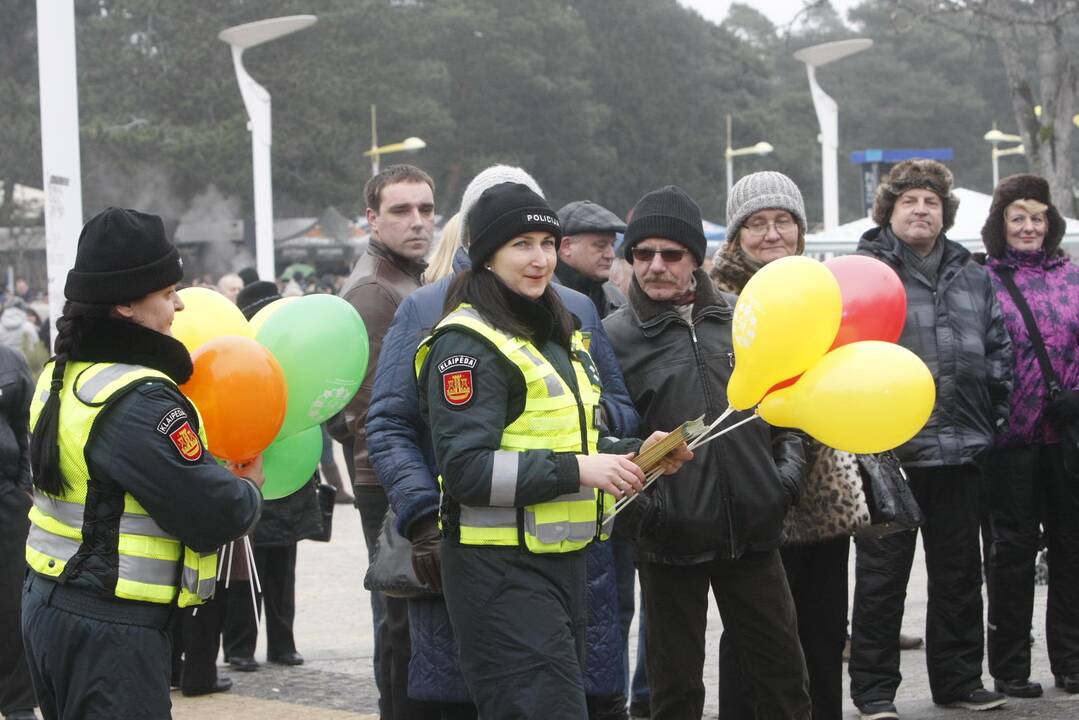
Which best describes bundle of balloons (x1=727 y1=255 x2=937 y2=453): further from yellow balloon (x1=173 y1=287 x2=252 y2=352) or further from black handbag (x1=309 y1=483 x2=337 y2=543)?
black handbag (x1=309 y1=483 x2=337 y2=543)

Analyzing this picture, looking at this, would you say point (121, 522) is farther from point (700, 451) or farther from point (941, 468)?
point (941, 468)

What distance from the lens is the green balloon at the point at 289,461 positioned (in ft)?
14.5

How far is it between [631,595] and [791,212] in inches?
78.5

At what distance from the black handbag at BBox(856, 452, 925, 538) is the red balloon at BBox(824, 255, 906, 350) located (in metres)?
0.60

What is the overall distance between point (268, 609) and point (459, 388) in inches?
160

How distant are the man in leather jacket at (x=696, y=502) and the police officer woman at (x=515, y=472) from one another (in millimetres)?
543

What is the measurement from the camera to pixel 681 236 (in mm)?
4727

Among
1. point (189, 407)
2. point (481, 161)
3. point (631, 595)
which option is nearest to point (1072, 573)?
point (631, 595)

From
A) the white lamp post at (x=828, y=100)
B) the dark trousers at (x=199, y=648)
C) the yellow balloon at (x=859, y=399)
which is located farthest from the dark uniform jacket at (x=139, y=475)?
the white lamp post at (x=828, y=100)

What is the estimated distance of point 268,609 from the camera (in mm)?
7508

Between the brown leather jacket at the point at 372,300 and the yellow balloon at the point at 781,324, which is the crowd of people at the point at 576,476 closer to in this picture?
the brown leather jacket at the point at 372,300

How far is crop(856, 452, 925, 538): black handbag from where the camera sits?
517cm

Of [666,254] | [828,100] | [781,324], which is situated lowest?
[781,324]

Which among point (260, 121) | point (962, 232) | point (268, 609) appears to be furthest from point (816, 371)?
point (260, 121)
